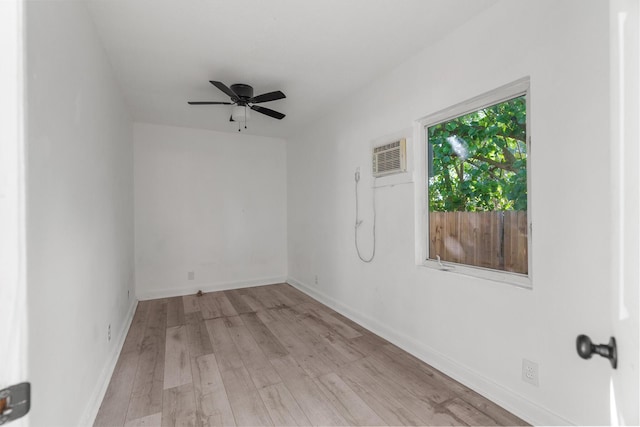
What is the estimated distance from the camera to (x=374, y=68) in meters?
2.72

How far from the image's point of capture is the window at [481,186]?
1.84 m

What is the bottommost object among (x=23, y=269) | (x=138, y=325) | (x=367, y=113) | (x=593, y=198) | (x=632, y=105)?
(x=138, y=325)

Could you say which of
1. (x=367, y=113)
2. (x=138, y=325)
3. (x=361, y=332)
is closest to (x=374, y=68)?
(x=367, y=113)

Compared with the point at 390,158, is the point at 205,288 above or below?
below

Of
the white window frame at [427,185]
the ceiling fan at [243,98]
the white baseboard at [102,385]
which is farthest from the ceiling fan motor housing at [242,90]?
the white baseboard at [102,385]

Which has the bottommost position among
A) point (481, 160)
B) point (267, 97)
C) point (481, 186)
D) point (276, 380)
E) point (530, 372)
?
point (276, 380)

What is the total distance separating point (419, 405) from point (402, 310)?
2.82 feet

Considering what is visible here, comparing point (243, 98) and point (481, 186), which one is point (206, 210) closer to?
point (243, 98)

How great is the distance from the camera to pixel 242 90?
2857 millimetres

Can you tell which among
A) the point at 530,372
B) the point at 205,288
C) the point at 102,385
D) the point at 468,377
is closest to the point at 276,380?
the point at 102,385

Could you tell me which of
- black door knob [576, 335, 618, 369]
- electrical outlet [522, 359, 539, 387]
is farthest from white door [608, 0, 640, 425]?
electrical outlet [522, 359, 539, 387]

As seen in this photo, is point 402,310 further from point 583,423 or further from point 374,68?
point 374,68

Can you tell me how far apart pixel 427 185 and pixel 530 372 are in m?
1.44

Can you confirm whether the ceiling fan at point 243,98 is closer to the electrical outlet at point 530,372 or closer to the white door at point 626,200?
the white door at point 626,200
